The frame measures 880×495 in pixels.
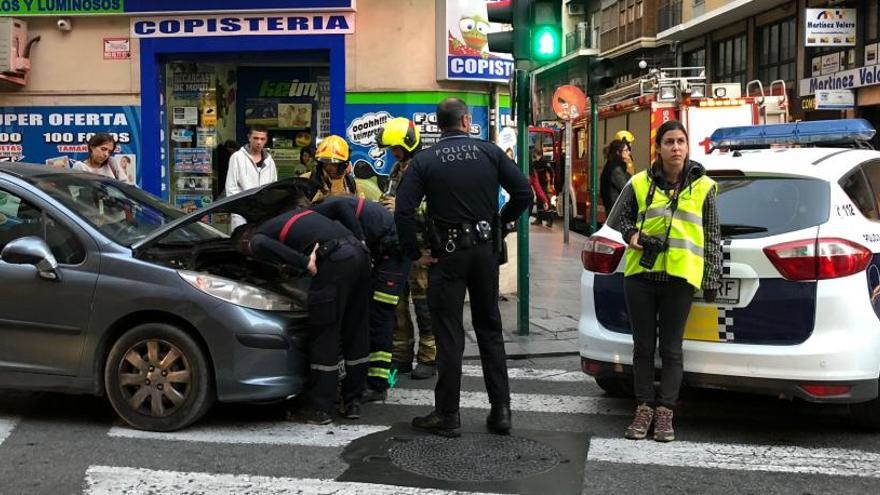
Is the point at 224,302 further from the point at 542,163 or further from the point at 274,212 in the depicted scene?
the point at 542,163

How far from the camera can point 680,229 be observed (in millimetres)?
4812

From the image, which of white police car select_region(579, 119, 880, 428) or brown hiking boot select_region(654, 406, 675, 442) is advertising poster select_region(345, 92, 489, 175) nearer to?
white police car select_region(579, 119, 880, 428)

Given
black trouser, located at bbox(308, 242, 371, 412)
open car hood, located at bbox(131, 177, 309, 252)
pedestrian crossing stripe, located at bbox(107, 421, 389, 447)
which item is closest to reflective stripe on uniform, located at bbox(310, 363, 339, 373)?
black trouser, located at bbox(308, 242, 371, 412)

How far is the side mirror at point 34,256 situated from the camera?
5.07 meters

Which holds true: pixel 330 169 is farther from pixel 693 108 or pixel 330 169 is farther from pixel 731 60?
pixel 731 60

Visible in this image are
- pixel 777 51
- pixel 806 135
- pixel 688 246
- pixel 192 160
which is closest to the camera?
pixel 688 246

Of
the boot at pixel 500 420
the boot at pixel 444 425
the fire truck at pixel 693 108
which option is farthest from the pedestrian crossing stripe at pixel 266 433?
the fire truck at pixel 693 108

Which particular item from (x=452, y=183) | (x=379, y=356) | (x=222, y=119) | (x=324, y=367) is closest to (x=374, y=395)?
(x=379, y=356)

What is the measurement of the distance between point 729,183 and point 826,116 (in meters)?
22.2

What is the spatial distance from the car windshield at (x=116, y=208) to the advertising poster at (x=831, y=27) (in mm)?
20713

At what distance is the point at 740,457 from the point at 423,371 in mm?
2639

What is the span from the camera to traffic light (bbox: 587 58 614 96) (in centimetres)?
986

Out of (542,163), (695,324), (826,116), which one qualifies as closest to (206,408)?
(695,324)

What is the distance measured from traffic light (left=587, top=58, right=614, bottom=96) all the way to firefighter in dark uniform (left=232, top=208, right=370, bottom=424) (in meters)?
5.23
